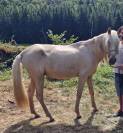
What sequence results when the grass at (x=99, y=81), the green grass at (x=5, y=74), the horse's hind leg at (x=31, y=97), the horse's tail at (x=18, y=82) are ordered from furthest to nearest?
1. the green grass at (x=5, y=74)
2. the grass at (x=99, y=81)
3. the horse's hind leg at (x=31, y=97)
4. the horse's tail at (x=18, y=82)

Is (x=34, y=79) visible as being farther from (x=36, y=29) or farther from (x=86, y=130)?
(x=36, y=29)

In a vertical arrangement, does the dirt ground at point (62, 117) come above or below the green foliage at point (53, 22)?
above

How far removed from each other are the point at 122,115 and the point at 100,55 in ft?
3.89

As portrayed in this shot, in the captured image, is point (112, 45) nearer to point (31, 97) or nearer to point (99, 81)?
point (31, 97)

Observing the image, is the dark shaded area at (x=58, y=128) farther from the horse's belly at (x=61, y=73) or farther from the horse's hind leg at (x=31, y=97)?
the horse's belly at (x=61, y=73)

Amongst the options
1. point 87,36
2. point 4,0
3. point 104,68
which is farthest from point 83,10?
point 104,68

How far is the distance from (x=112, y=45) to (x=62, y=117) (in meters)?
1.70

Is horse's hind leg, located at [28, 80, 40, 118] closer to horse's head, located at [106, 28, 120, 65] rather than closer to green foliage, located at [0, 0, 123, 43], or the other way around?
horse's head, located at [106, 28, 120, 65]

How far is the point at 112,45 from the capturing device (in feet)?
24.3

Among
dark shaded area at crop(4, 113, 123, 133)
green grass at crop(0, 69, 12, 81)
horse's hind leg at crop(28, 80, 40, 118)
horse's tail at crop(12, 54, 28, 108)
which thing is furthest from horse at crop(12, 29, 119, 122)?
green grass at crop(0, 69, 12, 81)

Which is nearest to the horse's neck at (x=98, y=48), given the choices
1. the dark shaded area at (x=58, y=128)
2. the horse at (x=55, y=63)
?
the horse at (x=55, y=63)

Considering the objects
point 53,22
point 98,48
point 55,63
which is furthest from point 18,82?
point 53,22

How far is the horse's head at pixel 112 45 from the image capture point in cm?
736

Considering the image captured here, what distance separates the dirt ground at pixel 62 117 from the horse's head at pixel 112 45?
118 centimetres
